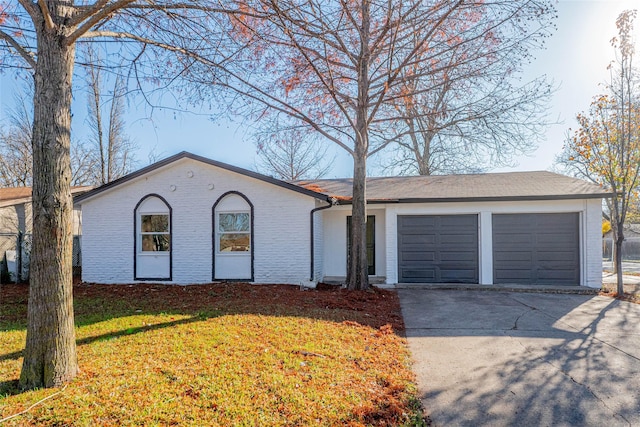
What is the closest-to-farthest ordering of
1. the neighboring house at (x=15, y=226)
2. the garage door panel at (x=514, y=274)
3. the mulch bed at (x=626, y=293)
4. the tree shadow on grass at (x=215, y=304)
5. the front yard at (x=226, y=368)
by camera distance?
the front yard at (x=226, y=368) → the tree shadow on grass at (x=215, y=304) → the mulch bed at (x=626, y=293) → the garage door panel at (x=514, y=274) → the neighboring house at (x=15, y=226)

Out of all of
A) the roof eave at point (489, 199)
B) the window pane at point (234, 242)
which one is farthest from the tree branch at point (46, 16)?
the roof eave at point (489, 199)

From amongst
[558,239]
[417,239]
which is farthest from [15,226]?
[558,239]

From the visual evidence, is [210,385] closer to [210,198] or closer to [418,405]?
[418,405]

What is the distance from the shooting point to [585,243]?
33.8 feet

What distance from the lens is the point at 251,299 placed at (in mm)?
7918

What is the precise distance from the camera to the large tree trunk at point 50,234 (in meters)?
3.33

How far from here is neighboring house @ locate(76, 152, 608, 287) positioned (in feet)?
34.4

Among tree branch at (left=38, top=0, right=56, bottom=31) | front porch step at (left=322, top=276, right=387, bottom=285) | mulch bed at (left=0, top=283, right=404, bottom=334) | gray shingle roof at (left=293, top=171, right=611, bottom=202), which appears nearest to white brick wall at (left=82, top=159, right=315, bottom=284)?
mulch bed at (left=0, top=283, right=404, bottom=334)

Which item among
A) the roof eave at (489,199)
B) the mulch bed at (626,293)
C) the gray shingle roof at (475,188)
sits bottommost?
the mulch bed at (626,293)

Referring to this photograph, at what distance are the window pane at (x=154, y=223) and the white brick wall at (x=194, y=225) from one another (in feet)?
A: 1.22

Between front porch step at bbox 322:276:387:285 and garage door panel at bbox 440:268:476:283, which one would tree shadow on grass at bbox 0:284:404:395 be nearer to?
front porch step at bbox 322:276:387:285

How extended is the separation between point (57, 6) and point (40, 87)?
0.88 metres

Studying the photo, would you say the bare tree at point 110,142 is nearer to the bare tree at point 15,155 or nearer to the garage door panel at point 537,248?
the bare tree at point 15,155

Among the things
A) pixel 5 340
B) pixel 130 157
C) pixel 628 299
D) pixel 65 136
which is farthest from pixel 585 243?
pixel 130 157
